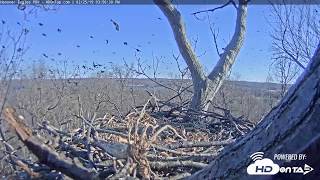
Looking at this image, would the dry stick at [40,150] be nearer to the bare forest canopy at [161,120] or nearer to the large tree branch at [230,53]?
the bare forest canopy at [161,120]

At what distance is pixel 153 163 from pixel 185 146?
20 centimetres

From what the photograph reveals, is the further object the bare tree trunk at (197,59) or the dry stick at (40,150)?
the bare tree trunk at (197,59)

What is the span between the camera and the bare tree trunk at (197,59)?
134 centimetres

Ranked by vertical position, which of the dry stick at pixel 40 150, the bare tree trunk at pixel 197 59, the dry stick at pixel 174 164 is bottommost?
the dry stick at pixel 174 164

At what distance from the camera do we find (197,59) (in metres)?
1.78

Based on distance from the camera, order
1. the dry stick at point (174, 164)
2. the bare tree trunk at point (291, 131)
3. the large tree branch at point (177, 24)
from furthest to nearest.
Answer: the large tree branch at point (177, 24) < the dry stick at point (174, 164) < the bare tree trunk at point (291, 131)

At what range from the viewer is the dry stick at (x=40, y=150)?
2.46 ft

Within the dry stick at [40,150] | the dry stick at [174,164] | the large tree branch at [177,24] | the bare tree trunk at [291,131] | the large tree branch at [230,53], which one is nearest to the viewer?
the bare tree trunk at [291,131]

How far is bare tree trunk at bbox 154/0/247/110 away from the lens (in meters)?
1.34

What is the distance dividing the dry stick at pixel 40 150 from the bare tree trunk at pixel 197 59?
62cm

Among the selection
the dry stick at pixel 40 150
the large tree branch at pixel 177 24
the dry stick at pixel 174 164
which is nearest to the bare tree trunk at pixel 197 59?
the large tree branch at pixel 177 24

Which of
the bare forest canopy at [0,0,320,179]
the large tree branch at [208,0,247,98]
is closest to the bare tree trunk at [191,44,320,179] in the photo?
the bare forest canopy at [0,0,320,179]

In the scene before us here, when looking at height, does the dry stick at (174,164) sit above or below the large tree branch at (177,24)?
below

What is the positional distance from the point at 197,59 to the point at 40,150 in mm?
1094
